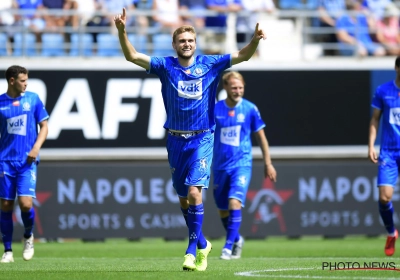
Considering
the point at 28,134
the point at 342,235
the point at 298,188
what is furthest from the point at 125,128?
the point at 28,134

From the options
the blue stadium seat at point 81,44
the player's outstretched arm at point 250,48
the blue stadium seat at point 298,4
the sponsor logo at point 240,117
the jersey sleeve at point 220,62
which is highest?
the player's outstretched arm at point 250,48

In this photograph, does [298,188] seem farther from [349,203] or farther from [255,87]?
[255,87]

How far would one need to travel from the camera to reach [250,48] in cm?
852

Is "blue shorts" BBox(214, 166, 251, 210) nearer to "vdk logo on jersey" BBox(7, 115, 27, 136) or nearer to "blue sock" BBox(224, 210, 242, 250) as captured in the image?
"blue sock" BBox(224, 210, 242, 250)

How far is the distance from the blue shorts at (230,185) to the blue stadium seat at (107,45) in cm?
688

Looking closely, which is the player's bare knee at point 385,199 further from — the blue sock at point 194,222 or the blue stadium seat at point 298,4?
the blue stadium seat at point 298,4

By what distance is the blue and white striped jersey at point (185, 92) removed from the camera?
8.69 m

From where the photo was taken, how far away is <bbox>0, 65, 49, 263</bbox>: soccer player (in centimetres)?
1105

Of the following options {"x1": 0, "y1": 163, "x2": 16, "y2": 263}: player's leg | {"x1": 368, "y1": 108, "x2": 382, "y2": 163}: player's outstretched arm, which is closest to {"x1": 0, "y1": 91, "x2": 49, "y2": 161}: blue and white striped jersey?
{"x1": 0, "y1": 163, "x2": 16, "y2": 263}: player's leg

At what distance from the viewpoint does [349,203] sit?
17.9 m

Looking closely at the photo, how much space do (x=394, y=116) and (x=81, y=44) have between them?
8.48m

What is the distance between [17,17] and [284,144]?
6188mm

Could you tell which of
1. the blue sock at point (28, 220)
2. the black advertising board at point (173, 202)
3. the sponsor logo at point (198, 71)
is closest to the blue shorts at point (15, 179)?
the blue sock at point (28, 220)

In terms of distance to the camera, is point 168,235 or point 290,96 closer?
point 168,235
